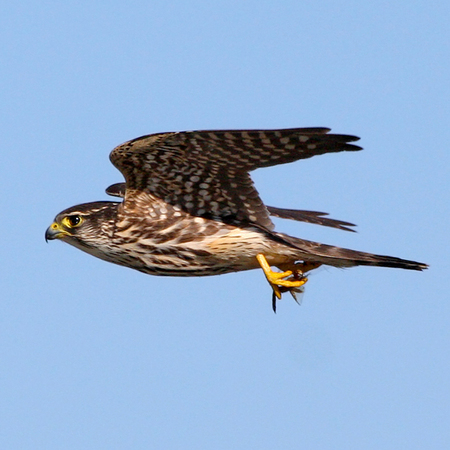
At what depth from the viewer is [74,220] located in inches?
355

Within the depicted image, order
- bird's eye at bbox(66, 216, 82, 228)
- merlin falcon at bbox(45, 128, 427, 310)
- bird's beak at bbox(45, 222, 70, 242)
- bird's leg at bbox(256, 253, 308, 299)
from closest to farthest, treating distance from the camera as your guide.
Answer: merlin falcon at bbox(45, 128, 427, 310) < bird's leg at bbox(256, 253, 308, 299) < bird's eye at bbox(66, 216, 82, 228) < bird's beak at bbox(45, 222, 70, 242)

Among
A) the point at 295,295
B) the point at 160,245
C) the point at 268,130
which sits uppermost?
the point at 268,130

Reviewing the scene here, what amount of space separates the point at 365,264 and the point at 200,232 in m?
1.38

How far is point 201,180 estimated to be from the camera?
8.38 metres

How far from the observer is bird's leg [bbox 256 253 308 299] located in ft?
27.9

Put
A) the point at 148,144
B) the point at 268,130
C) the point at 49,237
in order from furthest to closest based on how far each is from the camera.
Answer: the point at 49,237 → the point at 148,144 → the point at 268,130

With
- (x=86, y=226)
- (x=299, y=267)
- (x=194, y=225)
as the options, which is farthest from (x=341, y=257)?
(x=86, y=226)

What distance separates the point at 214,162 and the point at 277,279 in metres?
1.15

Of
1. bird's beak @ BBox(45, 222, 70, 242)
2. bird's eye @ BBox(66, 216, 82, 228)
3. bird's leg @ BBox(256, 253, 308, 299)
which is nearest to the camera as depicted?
bird's leg @ BBox(256, 253, 308, 299)

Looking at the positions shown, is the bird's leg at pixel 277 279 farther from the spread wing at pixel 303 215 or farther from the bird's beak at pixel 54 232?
the bird's beak at pixel 54 232

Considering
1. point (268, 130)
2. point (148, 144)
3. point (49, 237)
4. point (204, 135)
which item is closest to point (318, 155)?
point (268, 130)

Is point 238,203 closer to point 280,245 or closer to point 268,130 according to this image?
point 280,245

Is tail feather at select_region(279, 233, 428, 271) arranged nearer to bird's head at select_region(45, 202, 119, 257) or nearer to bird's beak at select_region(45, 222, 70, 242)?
bird's head at select_region(45, 202, 119, 257)

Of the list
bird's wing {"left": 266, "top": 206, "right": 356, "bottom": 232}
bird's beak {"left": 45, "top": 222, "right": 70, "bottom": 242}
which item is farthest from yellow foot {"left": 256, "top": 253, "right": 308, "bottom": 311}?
bird's beak {"left": 45, "top": 222, "right": 70, "bottom": 242}
